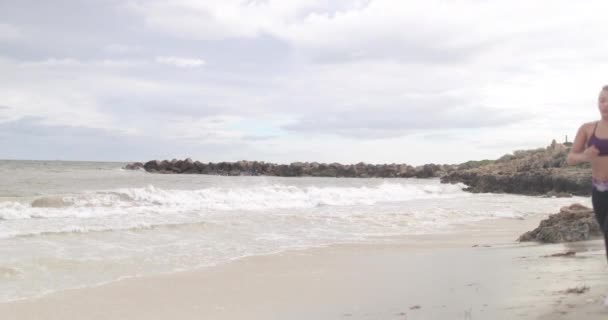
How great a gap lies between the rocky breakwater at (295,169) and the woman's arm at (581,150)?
172ft

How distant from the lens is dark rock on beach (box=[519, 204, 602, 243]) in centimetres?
939

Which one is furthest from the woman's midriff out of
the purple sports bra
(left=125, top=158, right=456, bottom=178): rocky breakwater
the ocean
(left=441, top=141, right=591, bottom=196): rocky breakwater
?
(left=125, top=158, right=456, bottom=178): rocky breakwater

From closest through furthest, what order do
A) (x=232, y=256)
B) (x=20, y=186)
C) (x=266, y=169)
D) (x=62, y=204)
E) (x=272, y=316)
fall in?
(x=272, y=316), (x=232, y=256), (x=62, y=204), (x=20, y=186), (x=266, y=169)

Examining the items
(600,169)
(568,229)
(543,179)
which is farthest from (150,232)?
(543,179)

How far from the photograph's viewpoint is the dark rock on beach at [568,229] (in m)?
9.39

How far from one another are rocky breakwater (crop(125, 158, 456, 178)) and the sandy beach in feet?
159

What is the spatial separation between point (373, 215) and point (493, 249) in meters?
6.78

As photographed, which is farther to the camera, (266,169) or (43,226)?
(266,169)

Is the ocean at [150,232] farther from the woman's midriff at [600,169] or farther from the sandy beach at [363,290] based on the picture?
the woman's midriff at [600,169]

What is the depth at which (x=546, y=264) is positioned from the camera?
22.7 ft

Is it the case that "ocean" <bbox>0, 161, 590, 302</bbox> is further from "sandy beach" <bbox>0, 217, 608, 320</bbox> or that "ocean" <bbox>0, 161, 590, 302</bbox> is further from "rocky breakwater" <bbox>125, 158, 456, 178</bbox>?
"rocky breakwater" <bbox>125, 158, 456, 178</bbox>

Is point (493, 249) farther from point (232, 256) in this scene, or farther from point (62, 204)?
point (62, 204)

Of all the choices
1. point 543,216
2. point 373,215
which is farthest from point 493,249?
point 543,216

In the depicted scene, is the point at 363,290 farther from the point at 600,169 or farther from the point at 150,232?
the point at 150,232
